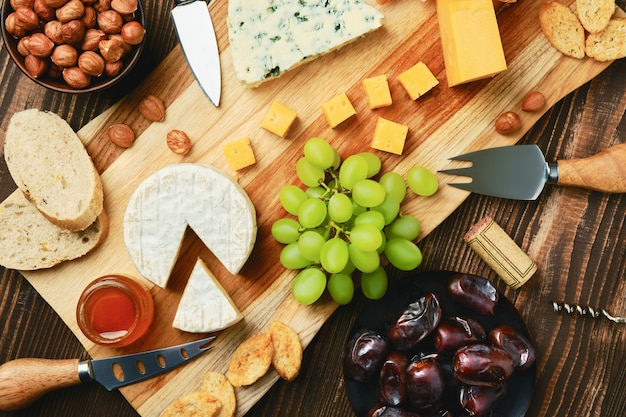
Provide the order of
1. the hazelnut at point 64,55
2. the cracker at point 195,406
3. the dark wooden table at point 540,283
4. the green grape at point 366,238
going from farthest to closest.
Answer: the dark wooden table at point 540,283 < the cracker at point 195,406 < the hazelnut at point 64,55 < the green grape at point 366,238

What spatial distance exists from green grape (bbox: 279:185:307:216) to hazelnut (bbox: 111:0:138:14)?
680 millimetres

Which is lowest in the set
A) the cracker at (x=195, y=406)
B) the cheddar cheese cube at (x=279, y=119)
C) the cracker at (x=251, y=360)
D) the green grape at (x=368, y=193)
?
the cracker at (x=195, y=406)

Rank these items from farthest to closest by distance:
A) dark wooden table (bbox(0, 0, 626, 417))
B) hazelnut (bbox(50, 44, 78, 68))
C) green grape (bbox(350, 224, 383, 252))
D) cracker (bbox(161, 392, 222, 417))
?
dark wooden table (bbox(0, 0, 626, 417))
cracker (bbox(161, 392, 222, 417))
hazelnut (bbox(50, 44, 78, 68))
green grape (bbox(350, 224, 383, 252))

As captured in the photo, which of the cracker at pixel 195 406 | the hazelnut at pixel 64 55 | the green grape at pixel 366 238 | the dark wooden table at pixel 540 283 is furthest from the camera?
the dark wooden table at pixel 540 283

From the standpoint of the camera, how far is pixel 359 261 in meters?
1.56

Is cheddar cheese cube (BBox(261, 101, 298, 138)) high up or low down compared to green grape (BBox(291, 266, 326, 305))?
up

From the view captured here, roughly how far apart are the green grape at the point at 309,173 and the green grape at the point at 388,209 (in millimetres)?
189

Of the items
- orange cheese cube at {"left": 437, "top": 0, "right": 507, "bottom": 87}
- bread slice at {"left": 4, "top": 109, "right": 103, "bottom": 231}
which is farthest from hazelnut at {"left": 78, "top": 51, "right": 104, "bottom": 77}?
orange cheese cube at {"left": 437, "top": 0, "right": 507, "bottom": 87}

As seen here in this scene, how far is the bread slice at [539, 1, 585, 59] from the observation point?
171 centimetres

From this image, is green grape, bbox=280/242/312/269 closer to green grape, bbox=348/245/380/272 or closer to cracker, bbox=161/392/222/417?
green grape, bbox=348/245/380/272

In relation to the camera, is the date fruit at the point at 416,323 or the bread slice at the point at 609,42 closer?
the date fruit at the point at 416,323

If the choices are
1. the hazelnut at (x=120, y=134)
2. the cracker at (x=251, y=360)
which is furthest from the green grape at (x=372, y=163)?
the hazelnut at (x=120, y=134)

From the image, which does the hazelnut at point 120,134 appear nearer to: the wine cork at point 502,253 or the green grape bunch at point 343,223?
the green grape bunch at point 343,223

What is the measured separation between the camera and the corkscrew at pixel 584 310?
1.82 m
